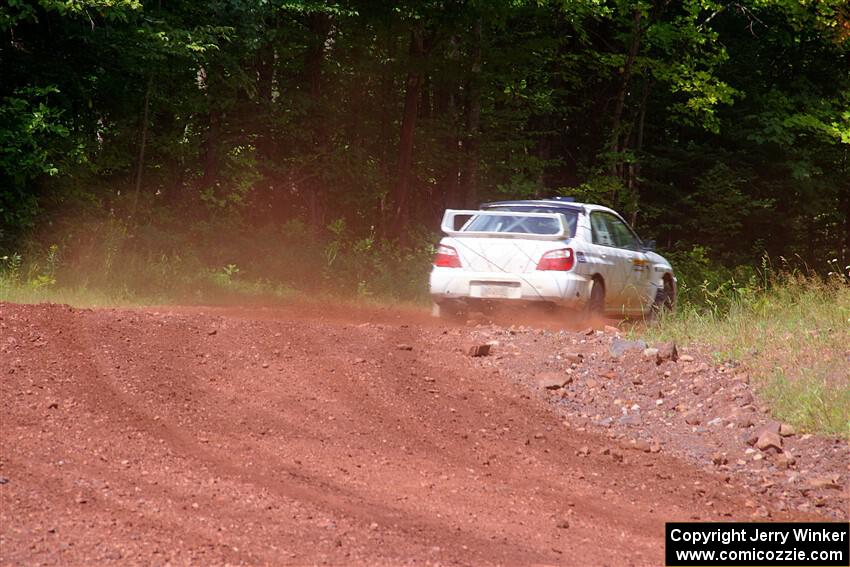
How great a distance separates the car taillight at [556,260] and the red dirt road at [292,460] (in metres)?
2.67

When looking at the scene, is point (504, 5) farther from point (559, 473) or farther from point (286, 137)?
point (559, 473)

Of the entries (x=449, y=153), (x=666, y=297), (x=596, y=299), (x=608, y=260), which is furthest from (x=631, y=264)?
(x=449, y=153)

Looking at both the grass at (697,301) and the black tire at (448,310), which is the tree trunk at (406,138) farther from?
the black tire at (448,310)

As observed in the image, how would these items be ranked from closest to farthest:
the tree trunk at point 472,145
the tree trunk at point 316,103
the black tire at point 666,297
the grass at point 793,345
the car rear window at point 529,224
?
1. the grass at point 793,345
2. the car rear window at point 529,224
3. the black tire at point 666,297
4. the tree trunk at point 316,103
5. the tree trunk at point 472,145

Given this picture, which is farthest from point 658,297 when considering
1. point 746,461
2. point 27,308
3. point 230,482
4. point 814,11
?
point 814,11

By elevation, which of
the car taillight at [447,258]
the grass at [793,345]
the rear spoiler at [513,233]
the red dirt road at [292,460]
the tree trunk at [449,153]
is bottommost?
the red dirt road at [292,460]

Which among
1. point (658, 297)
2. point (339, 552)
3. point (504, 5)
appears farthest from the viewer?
point (504, 5)

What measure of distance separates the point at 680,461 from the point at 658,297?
8413 millimetres

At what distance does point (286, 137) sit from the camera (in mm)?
25625

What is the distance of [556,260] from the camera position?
43.5ft

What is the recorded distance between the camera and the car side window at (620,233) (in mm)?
14898

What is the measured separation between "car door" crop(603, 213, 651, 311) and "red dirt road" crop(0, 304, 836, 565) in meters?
4.65

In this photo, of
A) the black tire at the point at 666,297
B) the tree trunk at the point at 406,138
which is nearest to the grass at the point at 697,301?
the black tire at the point at 666,297

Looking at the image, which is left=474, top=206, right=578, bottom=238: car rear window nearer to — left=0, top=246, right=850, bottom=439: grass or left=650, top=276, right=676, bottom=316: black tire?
left=0, top=246, right=850, bottom=439: grass
